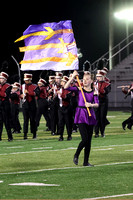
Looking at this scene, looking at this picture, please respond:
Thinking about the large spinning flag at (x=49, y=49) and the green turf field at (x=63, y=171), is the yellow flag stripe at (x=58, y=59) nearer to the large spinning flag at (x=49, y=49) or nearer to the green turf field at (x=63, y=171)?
the large spinning flag at (x=49, y=49)

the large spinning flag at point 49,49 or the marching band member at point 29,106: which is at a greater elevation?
the large spinning flag at point 49,49

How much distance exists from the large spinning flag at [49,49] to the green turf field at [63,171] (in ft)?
6.24

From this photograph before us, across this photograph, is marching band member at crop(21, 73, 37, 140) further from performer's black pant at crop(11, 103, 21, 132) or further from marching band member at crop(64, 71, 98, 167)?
marching band member at crop(64, 71, 98, 167)

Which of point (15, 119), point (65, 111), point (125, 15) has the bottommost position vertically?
point (15, 119)

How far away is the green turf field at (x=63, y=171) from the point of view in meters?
9.18

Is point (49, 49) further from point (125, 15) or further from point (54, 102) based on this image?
point (125, 15)

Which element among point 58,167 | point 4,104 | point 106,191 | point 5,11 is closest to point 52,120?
point 4,104

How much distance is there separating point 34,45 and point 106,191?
179 inches

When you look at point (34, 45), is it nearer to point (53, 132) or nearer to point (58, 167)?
point (58, 167)

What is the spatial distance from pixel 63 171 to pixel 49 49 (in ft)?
9.03

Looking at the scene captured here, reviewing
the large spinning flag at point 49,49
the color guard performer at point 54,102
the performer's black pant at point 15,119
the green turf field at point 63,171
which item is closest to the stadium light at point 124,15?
the performer's black pant at point 15,119

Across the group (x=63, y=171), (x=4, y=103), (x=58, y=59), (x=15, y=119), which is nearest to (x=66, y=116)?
(x=4, y=103)

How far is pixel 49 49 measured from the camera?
13.0 m

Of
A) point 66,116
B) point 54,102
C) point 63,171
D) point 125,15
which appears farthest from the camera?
point 125,15
